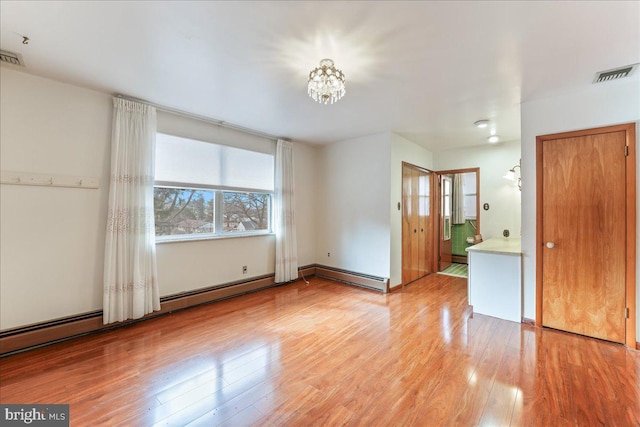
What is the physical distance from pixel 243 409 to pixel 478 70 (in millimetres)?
3292

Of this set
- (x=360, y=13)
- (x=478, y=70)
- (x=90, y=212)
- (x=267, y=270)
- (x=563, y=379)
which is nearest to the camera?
(x=360, y=13)

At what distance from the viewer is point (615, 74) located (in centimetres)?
236

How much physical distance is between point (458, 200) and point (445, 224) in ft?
3.44

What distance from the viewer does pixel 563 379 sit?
6.59 ft

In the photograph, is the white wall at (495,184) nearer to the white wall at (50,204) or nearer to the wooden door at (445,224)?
the wooden door at (445,224)

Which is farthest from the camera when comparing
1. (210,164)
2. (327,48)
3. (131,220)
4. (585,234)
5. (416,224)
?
(416,224)

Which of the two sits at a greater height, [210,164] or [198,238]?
[210,164]

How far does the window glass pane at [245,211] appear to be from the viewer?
4008 millimetres

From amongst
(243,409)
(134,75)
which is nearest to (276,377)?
(243,409)

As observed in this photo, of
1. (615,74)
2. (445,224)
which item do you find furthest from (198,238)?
(445,224)

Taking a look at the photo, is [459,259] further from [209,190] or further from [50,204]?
[50,204]

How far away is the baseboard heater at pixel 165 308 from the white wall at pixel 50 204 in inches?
3.2

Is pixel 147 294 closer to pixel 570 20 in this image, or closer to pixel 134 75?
pixel 134 75

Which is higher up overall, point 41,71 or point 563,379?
point 41,71
